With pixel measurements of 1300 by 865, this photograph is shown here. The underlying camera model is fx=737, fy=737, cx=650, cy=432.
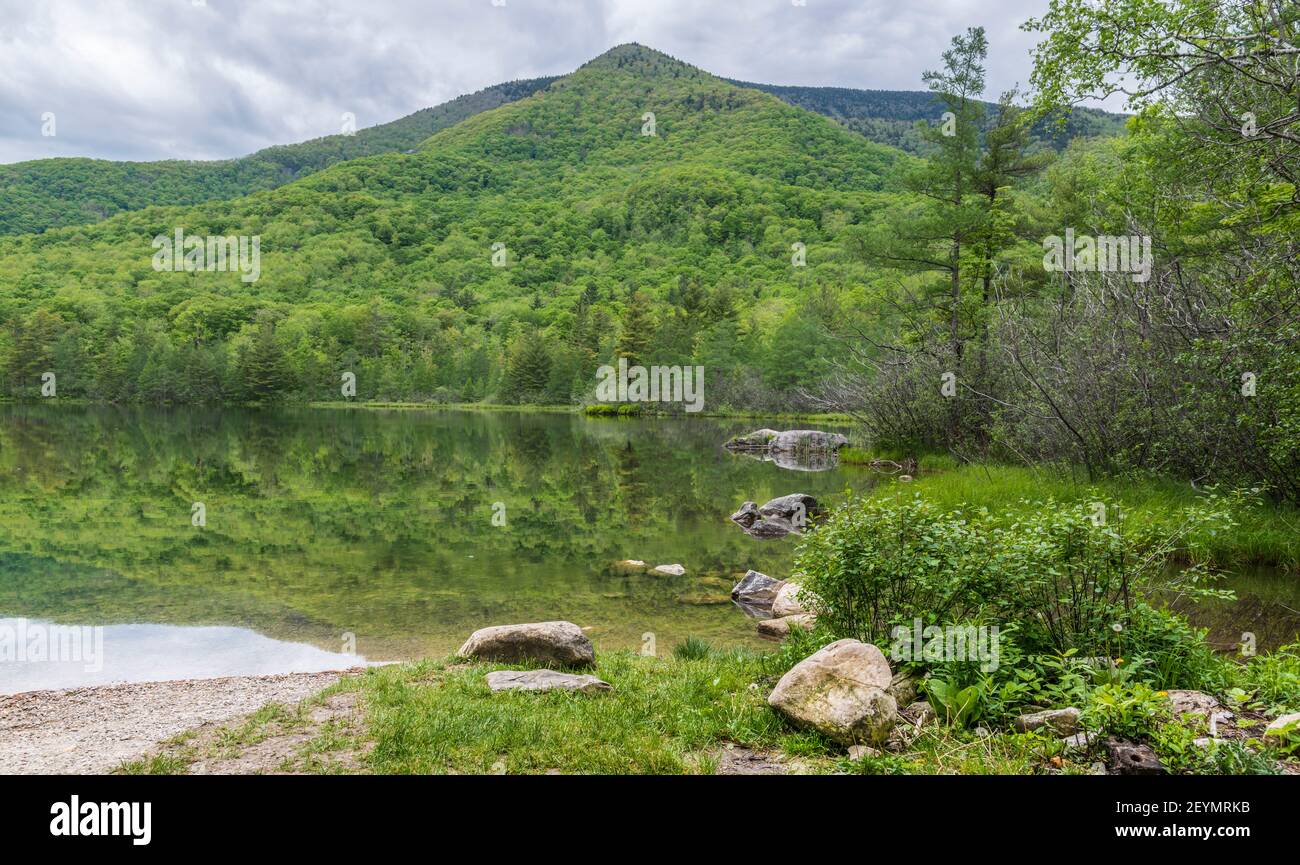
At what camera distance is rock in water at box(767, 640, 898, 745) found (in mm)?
5258

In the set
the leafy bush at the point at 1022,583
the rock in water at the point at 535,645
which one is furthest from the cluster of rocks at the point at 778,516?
the leafy bush at the point at 1022,583

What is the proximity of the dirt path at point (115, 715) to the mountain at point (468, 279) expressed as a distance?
6224cm

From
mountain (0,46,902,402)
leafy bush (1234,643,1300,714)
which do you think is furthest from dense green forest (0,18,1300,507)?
leafy bush (1234,643,1300,714)

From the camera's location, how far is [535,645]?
325 inches

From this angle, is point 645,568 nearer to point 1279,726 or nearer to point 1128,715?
point 1128,715

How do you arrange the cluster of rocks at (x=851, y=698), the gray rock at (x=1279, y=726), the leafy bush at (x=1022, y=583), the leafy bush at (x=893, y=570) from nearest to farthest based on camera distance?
1. the gray rock at (x=1279, y=726)
2. the cluster of rocks at (x=851, y=698)
3. the leafy bush at (x=1022, y=583)
4. the leafy bush at (x=893, y=570)

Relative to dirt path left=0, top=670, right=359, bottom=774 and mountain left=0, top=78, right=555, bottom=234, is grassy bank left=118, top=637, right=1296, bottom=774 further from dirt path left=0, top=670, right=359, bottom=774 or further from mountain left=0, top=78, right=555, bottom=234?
mountain left=0, top=78, right=555, bottom=234

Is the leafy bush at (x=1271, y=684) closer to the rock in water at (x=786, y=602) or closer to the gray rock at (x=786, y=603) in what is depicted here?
the rock in water at (x=786, y=602)

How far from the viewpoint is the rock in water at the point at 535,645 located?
8.16 metres

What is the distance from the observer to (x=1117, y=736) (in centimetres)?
468
